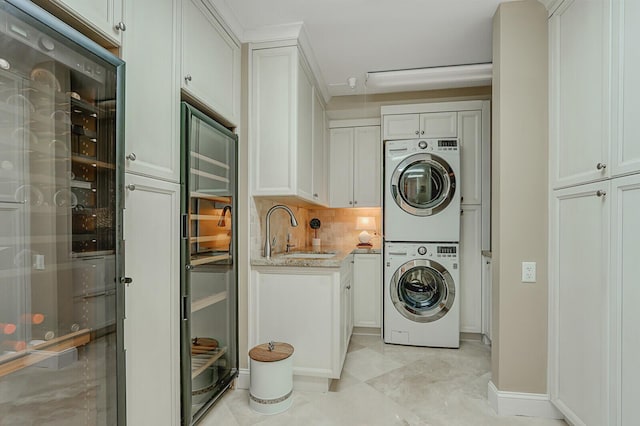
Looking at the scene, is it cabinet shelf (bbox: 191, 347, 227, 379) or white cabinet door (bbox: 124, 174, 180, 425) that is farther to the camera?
cabinet shelf (bbox: 191, 347, 227, 379)

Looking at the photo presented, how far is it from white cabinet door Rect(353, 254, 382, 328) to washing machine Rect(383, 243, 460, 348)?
0.65ft

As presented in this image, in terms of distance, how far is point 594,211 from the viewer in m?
1.68

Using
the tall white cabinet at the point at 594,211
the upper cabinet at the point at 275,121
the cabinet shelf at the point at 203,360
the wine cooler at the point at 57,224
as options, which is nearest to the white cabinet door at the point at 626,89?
the tall white cabinet at the point at 594,211

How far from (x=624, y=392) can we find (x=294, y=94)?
2429 mm

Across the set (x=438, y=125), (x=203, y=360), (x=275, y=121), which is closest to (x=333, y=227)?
(x=438, y=125)

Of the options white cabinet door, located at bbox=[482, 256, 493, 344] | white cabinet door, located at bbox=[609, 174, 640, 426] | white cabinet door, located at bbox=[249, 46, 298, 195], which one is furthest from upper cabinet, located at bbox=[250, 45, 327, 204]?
white cabinet door, located at bbox=[482, 256, 493, 344]

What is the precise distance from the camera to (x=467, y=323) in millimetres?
3469

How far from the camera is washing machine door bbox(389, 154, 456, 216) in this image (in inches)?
132

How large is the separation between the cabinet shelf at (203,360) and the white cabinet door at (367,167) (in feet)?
7.54

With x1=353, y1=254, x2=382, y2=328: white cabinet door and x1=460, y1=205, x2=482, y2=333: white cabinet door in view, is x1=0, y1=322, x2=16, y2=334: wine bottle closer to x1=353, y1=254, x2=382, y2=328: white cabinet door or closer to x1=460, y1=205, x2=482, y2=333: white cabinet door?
x1=353, y1=254, x2=382, y2=328: white cabinet door

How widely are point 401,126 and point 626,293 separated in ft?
8.31

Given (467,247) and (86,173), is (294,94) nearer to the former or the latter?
(86,173)

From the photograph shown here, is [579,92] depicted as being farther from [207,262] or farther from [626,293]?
[207,262]

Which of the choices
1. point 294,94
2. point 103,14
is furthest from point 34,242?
point 294,94
